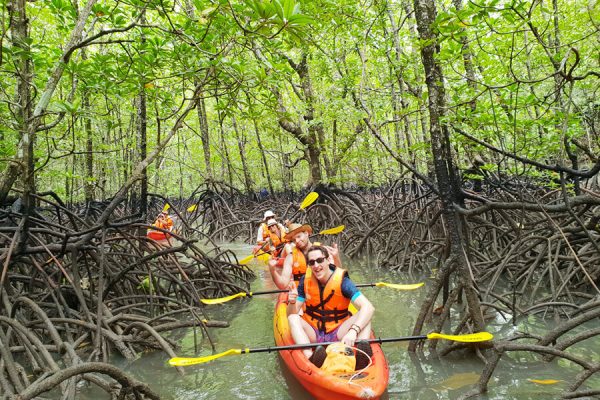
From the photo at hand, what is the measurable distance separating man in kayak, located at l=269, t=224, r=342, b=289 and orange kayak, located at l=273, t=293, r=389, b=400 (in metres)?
1.84

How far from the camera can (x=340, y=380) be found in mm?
2469

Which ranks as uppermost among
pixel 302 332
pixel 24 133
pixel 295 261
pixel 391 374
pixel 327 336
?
pixel 24 133

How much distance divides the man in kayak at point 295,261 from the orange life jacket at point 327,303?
1247mm

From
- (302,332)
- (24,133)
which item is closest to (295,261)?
(302,332)

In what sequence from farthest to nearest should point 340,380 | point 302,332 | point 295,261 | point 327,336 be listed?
point 295,261
point 327,336
point 302,332
point 340,380

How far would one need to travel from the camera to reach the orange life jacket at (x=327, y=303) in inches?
134

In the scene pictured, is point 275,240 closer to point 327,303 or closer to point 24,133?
point 327,303

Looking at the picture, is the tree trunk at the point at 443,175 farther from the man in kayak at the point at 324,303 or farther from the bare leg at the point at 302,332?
the bare leg at the point at 302,332

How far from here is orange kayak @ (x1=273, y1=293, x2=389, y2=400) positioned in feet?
7.80

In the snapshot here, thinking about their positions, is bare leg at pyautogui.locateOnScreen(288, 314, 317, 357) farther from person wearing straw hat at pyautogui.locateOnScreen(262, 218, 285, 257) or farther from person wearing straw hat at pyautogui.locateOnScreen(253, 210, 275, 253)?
person wearing straw hat at pyautogui.locateOnScreen(253, 210, 275, 253)

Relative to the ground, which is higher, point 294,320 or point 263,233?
point 263,233

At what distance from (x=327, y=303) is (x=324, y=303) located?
0.03 meters

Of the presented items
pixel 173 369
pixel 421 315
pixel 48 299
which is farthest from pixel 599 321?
pixel 48 299

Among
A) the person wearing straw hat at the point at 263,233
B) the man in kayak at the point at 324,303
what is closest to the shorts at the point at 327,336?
the man in kayak at the point at 324,303
